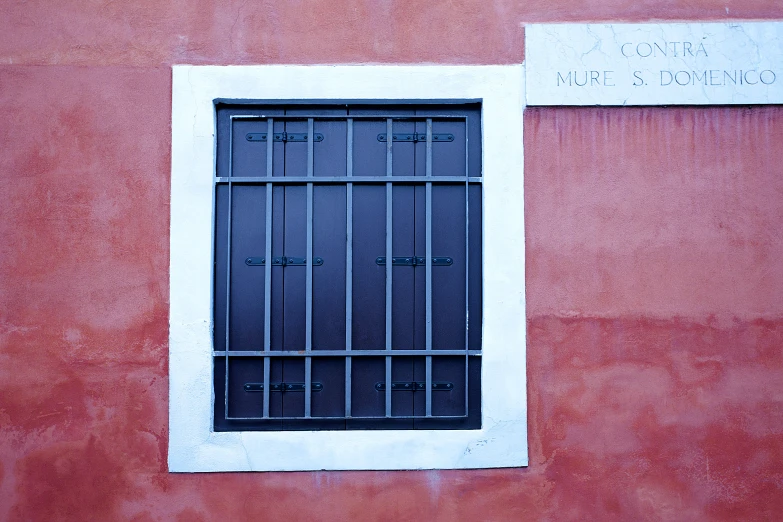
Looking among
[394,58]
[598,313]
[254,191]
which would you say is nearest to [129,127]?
[254,191]

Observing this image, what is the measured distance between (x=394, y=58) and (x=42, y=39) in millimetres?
1761

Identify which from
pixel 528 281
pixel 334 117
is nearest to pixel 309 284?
pixel 334 117

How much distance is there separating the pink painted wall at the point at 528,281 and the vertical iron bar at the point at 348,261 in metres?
0.38

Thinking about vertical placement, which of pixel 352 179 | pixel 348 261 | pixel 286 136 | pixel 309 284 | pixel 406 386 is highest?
pixel 286 136

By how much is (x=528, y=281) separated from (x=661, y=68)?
1261 mm

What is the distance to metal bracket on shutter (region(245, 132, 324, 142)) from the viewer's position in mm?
4078

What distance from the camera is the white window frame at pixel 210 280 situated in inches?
152

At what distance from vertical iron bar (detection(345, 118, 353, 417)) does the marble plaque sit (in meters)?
0.95

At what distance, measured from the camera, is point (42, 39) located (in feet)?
13.1

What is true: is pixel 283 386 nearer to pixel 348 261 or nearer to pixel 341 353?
pixel 341 353

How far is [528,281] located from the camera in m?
3.92

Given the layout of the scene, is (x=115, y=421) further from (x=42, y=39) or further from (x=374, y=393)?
(x=42, y=39)

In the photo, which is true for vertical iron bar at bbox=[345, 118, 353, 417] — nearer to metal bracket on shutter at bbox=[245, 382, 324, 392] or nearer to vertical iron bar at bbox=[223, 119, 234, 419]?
metal bracket on shutter at bbox=[245, 382, 324, 392]

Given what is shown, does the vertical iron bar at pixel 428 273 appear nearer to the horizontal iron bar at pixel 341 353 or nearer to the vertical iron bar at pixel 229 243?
the horizontal iron bar at pixel 341 353
